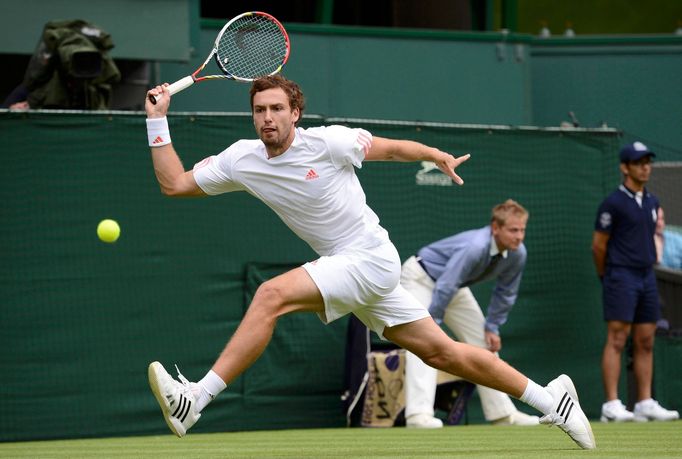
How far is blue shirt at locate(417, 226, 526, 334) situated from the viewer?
951 cm

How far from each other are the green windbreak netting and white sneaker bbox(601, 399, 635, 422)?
648 millimetres

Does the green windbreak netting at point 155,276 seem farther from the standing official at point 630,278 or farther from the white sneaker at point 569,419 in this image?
the white sneaker at point 569,419

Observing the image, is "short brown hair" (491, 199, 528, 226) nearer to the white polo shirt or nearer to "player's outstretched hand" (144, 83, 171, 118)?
the white polo shirt

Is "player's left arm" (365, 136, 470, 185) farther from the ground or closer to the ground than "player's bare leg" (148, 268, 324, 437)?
farther from the ground

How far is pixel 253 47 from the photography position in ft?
24.1

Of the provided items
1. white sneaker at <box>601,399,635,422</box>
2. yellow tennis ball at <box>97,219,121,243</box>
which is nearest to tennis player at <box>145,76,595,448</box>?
yellow tennis ball at <box>97,219,121,243</box>

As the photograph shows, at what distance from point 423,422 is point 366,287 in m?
3.51

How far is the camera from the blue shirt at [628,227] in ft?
33.6

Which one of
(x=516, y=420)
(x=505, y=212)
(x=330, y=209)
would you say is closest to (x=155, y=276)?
(x=505, y=212)

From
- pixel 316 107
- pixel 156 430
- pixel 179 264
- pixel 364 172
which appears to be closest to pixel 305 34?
pixel 316 107

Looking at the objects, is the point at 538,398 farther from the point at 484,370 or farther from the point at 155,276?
the point at 155,276

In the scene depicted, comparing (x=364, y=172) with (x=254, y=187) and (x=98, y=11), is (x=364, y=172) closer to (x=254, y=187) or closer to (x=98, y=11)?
(x=98, y=11)

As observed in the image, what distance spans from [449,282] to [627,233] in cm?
173

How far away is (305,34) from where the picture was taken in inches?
510
